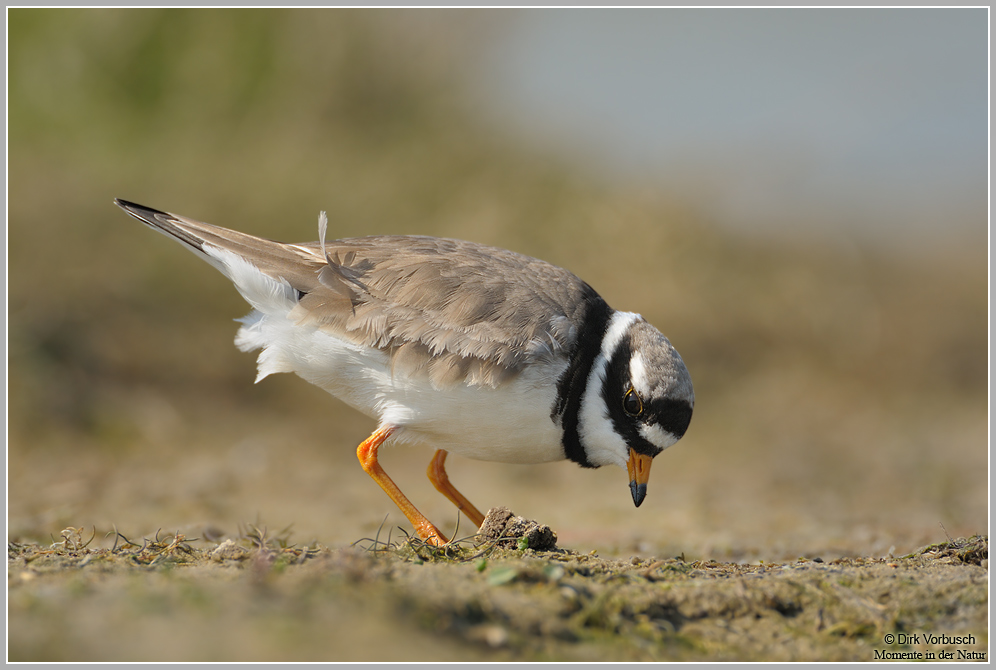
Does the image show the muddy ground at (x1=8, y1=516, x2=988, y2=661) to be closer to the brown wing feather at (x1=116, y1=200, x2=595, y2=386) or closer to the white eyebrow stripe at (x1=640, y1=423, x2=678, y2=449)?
the white eyebrow stripe at (x1=640, y1=423, x2=678, y2=449)

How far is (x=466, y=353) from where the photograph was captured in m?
4.27

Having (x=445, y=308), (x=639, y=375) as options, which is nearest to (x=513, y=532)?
(x=639, y=375)

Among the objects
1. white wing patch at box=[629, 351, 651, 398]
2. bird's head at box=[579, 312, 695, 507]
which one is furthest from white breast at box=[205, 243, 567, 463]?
white wing patch at box=[629, 351, 651, 398]

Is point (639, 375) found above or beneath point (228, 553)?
above

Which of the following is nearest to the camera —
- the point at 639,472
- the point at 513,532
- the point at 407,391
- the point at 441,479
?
Result: the point at 513,532

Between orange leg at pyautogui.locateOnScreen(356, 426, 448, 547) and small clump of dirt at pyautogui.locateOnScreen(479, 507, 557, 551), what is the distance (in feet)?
1.38

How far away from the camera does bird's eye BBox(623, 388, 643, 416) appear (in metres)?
4.41

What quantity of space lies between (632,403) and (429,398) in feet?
3.88

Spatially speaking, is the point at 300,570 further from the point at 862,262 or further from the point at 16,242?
the point at 862,262

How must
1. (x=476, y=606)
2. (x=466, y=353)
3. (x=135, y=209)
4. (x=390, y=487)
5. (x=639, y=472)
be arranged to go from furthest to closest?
1. (x=135, y=209)
2. (x=390, y=487)
3. (x=639, y=472)
4. (x=466, y=353)
5. (x=476, y=606)

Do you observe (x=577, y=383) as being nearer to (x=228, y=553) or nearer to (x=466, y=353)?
(x=466, y=353)

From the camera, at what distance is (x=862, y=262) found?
12.7m

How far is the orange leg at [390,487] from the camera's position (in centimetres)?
451

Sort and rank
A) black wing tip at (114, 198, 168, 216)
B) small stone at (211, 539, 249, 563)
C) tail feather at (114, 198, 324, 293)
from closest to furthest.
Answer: small stone at (211, 539, 249, 563)
tail feather at (114, 198, 324, 293)
black wing tip at (114, 198, 168, 216)
